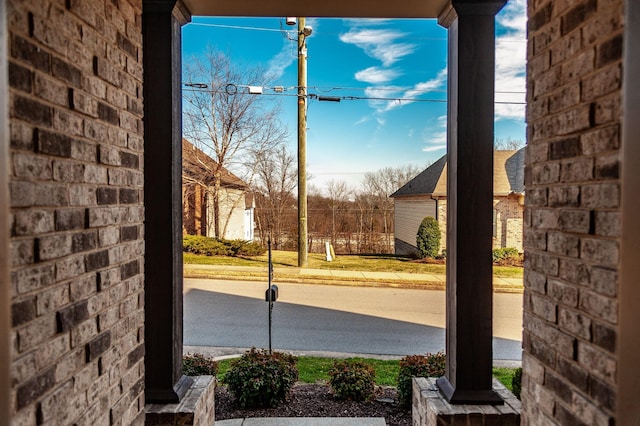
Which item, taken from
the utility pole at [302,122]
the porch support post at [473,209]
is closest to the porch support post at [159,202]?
the porch support post at [473,209]

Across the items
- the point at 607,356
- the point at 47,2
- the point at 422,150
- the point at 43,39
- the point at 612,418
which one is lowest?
the point at 612,418

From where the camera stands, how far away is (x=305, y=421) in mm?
3029

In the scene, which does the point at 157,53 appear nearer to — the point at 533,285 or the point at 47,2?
the point at 47,2

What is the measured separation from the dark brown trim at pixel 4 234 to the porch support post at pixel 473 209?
2037 mm

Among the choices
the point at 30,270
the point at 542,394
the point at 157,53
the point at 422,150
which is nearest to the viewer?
the point at 30,270

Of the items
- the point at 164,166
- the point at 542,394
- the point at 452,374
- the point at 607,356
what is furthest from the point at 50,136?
the point at 452,374

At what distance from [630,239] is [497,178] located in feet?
47.4

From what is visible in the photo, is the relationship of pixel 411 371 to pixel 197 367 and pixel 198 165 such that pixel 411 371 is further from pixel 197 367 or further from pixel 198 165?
pixel 198 165

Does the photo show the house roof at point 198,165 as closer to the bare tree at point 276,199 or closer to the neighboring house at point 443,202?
the bare tree at point 276,199

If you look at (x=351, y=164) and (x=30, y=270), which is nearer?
(x=30, y=270)

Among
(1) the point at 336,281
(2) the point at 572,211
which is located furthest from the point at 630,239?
(1) the point at 336,281

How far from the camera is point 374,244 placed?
16578 millimetres

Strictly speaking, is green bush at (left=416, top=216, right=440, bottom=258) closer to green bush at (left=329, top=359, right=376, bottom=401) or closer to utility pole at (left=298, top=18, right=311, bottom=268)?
utility pole at (left=298, top=18, right=311, bottom=268)

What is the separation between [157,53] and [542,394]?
7.94ft
